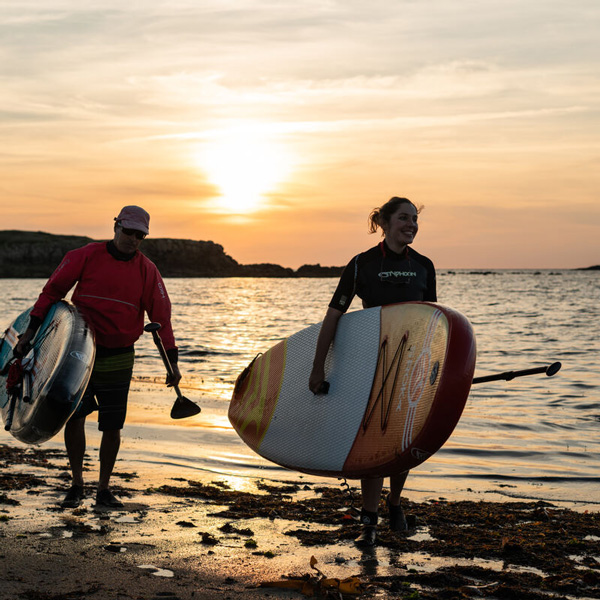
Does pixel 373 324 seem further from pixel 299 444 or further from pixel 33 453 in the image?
pixel 33 453

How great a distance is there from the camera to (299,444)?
15.4ft

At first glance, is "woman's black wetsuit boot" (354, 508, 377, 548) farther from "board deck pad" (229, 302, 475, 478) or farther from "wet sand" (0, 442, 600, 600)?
"board deck pad" (229, 302, 475, 478)

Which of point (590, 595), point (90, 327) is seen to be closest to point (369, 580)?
point (590, 595)

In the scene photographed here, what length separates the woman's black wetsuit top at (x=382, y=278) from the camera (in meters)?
4.48

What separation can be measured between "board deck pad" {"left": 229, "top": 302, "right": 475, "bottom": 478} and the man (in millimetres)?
935

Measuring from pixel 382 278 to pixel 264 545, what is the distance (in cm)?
169

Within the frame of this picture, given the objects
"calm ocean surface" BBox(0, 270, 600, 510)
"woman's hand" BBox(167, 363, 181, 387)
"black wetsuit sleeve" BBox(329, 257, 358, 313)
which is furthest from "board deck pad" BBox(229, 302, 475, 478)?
"calm ocean surface" BBox(0, 270, 600, 510)

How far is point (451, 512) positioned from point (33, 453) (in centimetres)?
372

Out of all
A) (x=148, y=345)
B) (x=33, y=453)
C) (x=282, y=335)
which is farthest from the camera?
(x=282, y=335)

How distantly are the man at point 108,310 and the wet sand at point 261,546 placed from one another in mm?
372

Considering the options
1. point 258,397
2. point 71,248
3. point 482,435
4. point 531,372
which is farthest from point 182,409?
point 71,248

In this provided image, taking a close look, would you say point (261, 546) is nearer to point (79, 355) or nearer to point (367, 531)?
point (367, 531)

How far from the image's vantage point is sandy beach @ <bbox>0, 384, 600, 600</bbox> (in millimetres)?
3531

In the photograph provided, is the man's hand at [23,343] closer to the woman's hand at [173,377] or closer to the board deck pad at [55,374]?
the board deck pad at [55,374]
